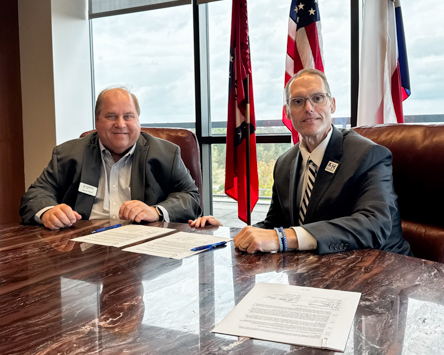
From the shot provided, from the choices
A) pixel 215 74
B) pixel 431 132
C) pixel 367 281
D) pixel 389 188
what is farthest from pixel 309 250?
pixel 215 74

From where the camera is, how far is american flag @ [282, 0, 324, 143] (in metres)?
3.17

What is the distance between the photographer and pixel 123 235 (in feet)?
5.42

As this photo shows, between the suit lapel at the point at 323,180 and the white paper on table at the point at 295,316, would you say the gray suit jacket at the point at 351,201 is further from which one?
the white paper on table at the point at 295,316

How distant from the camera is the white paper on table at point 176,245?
1.37 metres

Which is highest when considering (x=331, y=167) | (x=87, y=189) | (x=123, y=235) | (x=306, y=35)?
(x=306, y=35)

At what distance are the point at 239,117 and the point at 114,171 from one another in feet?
4.59

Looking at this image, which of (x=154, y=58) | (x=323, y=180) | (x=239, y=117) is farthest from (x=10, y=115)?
(x=323, y=180)

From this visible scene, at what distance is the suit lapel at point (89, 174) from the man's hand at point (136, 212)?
41cm

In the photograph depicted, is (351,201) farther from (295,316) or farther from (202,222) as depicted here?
(295,316)

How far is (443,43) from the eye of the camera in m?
3.19

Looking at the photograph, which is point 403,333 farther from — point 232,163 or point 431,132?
point 232,163

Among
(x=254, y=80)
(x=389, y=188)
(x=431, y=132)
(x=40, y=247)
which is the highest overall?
(x=254, y=80)

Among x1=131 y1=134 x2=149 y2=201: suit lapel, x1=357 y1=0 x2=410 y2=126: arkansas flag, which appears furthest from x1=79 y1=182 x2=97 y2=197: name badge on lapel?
x1=357 y1=0 x2=410 y2=126: arkansas flag

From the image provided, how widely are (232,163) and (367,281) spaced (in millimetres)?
2530
